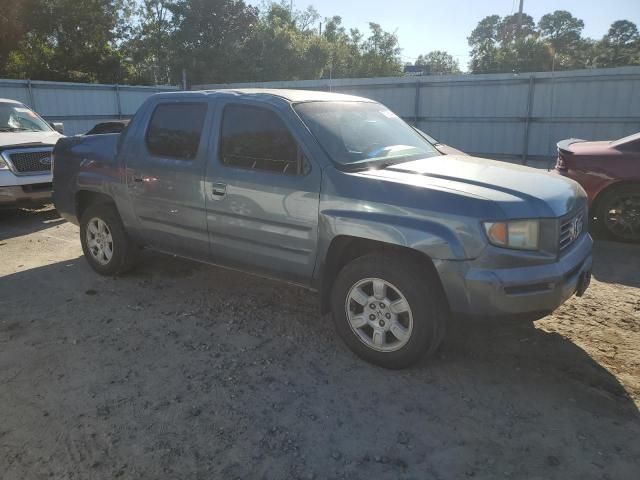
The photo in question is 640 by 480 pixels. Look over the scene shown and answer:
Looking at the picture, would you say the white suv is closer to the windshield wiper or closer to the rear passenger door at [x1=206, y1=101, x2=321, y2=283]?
the windshield wiper

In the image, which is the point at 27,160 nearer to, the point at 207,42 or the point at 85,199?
the point at 85,199

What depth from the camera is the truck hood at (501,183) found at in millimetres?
3029

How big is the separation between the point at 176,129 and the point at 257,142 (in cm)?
97

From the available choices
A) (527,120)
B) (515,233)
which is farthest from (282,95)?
(527,120)

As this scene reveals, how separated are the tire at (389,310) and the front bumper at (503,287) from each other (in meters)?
0.16

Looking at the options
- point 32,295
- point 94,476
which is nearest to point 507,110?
point 32,295

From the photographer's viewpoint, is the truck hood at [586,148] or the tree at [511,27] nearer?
the truck hood at [586,148]

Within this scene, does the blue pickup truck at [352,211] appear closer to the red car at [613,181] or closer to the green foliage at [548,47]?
the red car at [613,181]

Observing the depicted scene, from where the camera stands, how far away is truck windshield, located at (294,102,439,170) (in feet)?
12.0

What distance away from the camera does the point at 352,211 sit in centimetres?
332

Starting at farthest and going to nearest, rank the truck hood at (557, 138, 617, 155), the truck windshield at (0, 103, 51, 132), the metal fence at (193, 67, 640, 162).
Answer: the metal fence at (193, 67, 640, 162), the truck windshield at (0, 103, 51, 132), the truck hood at (557, 138, 617, 155)

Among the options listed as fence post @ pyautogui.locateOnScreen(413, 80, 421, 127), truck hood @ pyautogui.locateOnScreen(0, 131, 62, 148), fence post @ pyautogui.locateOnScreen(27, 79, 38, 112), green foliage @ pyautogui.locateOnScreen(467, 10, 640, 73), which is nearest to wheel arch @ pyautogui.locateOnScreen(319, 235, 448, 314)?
truck hood @ pyautogui.locateOnScreen(0, 131, 62, 148)

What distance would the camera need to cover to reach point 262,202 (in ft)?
12.4

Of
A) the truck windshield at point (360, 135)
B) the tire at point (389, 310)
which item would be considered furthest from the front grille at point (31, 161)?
the tire at point (389, 310)
